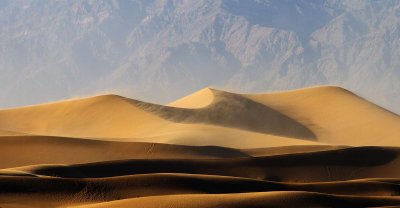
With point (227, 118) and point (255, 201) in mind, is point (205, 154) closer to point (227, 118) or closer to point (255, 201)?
point (255, 201)

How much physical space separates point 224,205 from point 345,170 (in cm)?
1467

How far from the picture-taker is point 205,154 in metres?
34.0

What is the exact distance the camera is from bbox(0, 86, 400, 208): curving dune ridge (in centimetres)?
1798

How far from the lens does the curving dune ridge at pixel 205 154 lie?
708 inches

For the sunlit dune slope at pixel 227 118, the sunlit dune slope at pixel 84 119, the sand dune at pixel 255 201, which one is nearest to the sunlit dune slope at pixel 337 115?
the sunlit dune slope at pixel 227 118

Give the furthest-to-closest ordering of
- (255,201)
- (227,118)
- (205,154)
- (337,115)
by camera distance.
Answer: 1. (337,115)
2. (227,118)
3. (205,154)
4. (255,201)

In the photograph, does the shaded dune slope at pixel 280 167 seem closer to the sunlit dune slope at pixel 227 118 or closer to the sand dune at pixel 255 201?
the sand dune at pixel 255 201

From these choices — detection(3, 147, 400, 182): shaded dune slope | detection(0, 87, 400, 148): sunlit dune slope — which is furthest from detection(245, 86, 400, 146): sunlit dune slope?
detection(3, 147, 400, 182): shaded dune slope

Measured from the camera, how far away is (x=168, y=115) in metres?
53.8

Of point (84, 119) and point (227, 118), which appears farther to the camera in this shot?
point (227, 118)

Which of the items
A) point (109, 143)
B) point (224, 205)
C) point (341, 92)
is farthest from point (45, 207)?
point (341, 92)

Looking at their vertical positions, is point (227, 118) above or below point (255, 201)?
above

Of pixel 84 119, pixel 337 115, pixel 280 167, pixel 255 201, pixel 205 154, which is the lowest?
pixel 255 201

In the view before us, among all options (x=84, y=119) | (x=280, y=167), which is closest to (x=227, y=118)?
(x=84, y=119)
